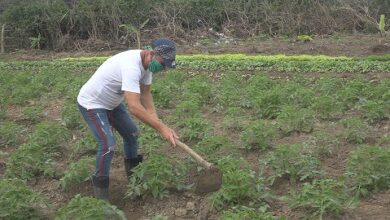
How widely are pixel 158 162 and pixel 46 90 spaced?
21.5 feet

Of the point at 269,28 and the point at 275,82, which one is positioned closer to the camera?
the point at 275,82

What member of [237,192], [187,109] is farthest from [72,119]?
[237,192]

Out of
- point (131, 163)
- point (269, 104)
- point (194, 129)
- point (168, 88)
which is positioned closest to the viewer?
point (131, 163)

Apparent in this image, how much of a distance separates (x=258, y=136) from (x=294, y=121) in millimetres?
859

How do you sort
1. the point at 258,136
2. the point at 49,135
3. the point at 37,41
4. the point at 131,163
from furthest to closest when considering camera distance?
the point at 37,41
the point at 49,135
the point at 258,136
the point at 131,163

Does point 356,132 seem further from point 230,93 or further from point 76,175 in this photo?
point 76,175

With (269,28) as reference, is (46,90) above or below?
above

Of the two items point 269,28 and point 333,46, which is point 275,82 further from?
point 269,28

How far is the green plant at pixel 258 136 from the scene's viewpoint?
6.23m

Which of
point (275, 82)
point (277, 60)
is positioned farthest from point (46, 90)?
point (277, 60)

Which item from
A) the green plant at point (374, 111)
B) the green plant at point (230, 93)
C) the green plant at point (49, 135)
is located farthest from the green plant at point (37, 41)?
the green plant at point (374, 111)

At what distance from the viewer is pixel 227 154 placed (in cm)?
605

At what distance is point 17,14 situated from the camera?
875 inches

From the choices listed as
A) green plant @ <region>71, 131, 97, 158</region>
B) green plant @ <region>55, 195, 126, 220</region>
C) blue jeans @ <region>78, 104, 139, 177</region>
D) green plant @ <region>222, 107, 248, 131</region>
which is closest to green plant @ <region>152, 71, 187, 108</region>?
green plant @ <region>222, 107, 248, 131</region>
